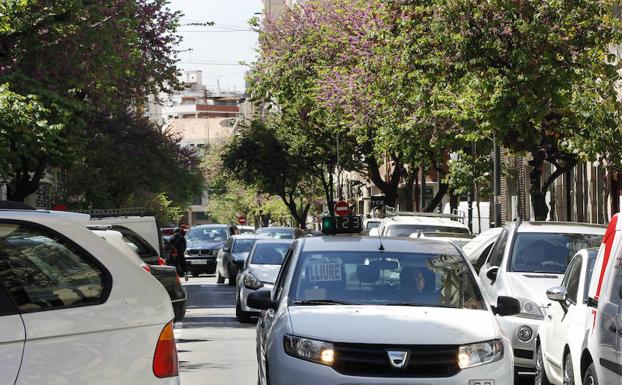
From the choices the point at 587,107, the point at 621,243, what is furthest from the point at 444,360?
the point at 587,107

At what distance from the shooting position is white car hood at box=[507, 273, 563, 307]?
42.8ft

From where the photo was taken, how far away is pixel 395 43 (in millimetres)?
24406

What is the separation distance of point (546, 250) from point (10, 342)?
990cm

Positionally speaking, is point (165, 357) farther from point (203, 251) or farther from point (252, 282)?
point (203, 251)

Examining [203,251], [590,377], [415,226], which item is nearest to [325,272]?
[590,377]

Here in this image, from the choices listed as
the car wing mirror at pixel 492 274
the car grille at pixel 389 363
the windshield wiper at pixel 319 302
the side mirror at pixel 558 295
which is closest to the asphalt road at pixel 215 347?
the car wing mirror at pixel 492 274

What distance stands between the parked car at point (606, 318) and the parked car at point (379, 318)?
2.00ft

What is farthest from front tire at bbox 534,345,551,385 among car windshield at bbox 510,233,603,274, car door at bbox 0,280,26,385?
car door at bbox 0,280,26,385

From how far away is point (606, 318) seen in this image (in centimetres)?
876

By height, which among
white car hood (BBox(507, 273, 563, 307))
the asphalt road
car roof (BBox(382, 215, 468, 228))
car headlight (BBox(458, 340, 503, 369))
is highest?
car roof (BBox(382, 215, 468, 228))

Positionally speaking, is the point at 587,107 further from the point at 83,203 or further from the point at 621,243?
the point at 83,203

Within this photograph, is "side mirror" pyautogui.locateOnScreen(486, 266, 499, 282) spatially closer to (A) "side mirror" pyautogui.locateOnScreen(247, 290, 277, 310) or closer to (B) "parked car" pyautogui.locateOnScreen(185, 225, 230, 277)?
(A) "side mirror" pyautogui.locateOnScreen(247, 290, 277, 310)

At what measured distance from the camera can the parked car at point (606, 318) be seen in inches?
330

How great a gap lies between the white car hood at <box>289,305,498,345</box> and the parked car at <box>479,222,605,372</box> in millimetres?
3699
